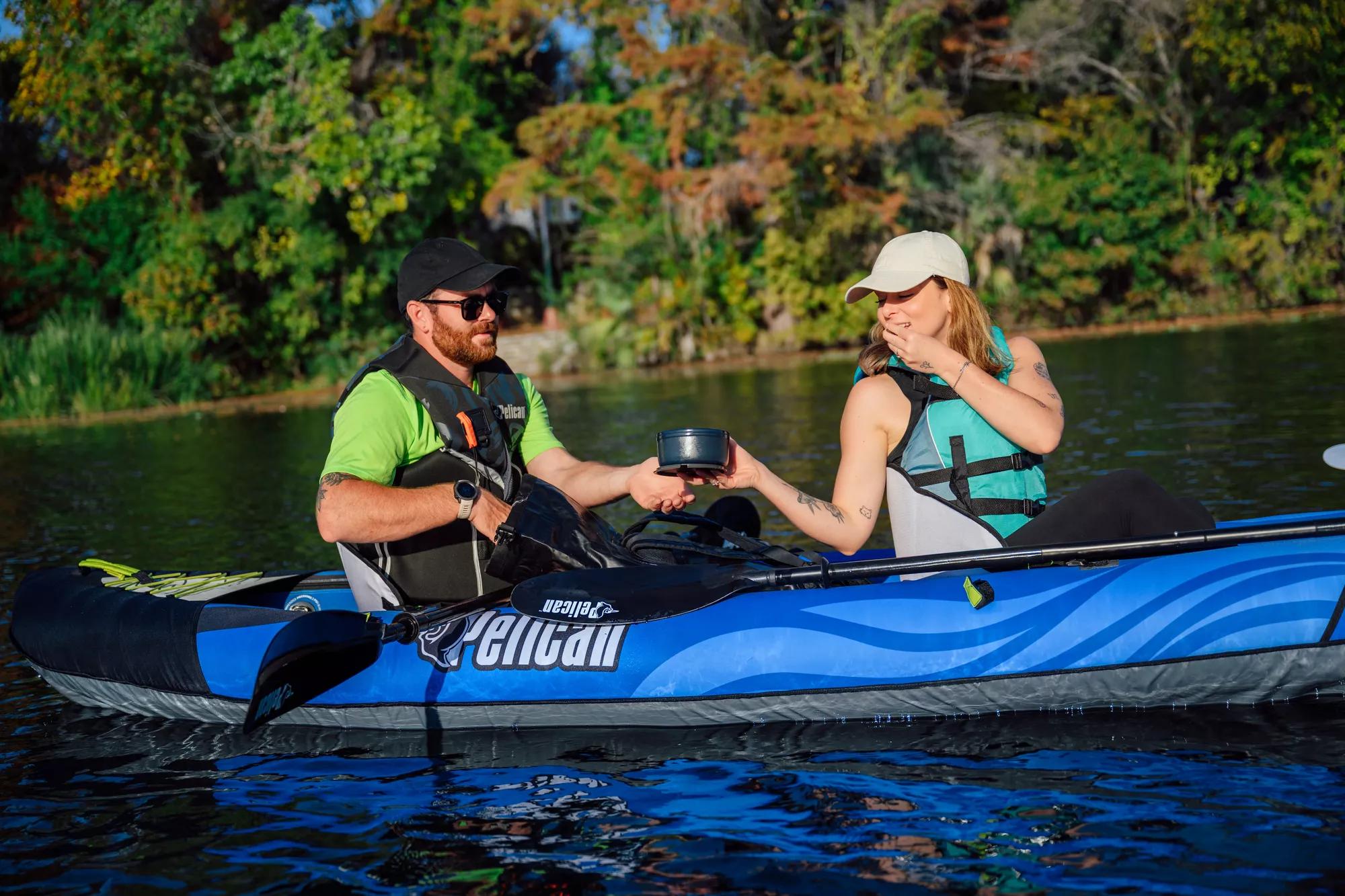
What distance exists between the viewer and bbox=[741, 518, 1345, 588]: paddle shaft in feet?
13.2

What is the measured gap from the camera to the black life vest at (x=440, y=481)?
4625mm

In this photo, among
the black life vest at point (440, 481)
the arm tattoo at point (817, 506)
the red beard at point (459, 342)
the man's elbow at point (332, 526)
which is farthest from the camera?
the red beard at point (459, 342)

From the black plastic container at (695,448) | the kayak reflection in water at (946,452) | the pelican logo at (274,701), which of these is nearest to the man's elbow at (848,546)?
the kayak reflection in water at (946,452)

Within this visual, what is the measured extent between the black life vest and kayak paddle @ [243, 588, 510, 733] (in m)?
0.14

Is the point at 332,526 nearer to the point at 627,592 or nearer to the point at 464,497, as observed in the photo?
the point at 464,497

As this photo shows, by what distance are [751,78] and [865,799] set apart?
19.4 m

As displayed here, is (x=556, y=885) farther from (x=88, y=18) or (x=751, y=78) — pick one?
(x=88, y=18)

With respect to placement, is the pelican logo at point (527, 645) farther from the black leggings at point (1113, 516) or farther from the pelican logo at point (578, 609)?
the black leggings at point (1113, 516)

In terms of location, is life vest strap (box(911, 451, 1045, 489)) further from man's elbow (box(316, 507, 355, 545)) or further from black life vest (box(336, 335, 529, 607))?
man's elbow (box(316, 507, 355, 545))

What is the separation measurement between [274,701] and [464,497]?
33.8 inches

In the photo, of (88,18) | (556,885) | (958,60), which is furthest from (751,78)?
(556,885)

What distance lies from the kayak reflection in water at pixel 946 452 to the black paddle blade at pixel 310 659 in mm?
1218

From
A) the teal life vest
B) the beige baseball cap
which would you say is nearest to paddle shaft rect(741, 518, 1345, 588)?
the teal life vest

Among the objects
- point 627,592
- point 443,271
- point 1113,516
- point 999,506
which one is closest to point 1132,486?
point 1113,516
